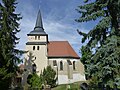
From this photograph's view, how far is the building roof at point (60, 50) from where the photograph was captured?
48.9 m

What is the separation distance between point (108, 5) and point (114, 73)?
4.60 m

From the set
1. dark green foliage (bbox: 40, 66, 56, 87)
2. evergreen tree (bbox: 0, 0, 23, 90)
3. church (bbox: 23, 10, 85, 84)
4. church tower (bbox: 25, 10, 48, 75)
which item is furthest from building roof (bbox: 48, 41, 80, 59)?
evergreen tree (bbox: 0, 0, 23, 90)

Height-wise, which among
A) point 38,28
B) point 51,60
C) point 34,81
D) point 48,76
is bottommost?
point 34,81

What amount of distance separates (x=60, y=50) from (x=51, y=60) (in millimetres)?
3666

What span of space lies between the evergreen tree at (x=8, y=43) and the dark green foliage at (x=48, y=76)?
14.1 m

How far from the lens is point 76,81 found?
47.8 meters

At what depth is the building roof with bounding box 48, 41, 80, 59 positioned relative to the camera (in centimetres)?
→ 4888

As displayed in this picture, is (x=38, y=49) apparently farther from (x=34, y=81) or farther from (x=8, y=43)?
(x=8, y=43)

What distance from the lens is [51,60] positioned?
159 feet

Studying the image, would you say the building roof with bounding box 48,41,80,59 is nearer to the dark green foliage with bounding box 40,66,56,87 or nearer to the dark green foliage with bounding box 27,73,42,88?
the dark green foliage with bounding box 40,66,56,87

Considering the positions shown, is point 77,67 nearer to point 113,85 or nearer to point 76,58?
point 76,58

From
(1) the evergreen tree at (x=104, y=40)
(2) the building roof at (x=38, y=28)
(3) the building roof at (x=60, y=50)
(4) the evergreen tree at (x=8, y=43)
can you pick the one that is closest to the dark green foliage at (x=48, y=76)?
(3) the building roof at (x=60, y=50)

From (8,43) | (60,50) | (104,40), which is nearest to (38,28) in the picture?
(60,50)

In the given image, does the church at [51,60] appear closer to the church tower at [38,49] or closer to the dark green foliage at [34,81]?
the church tower at [38,49]
